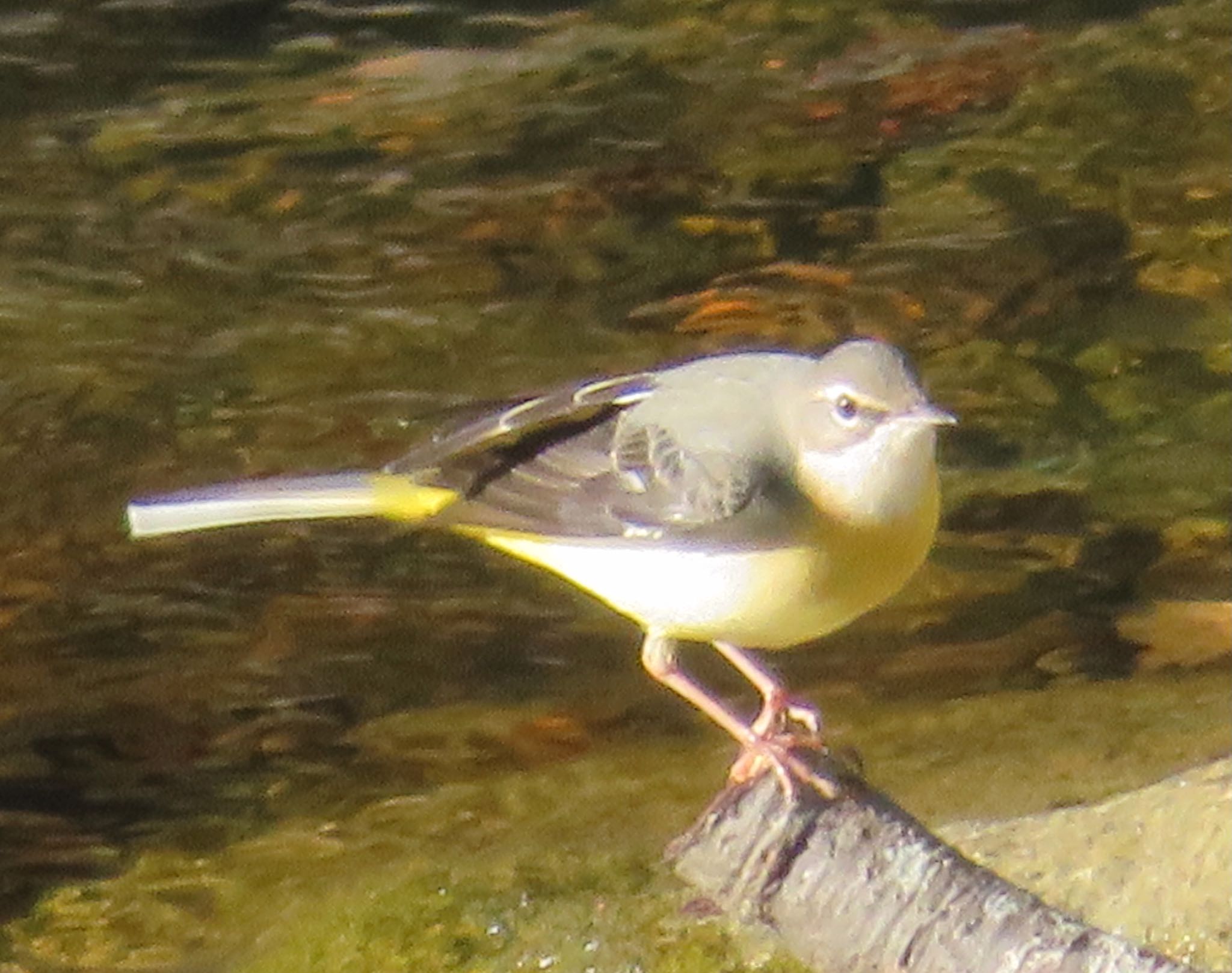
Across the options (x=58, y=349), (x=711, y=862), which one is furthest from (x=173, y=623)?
(x=711, y=862)

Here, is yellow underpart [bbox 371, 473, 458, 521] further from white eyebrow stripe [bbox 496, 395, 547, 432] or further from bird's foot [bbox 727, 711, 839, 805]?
bird's foot [bbox 727, 711, 839, 805]

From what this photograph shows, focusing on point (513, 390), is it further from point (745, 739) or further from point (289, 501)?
point (745, 739)

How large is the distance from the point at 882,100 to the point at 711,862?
22.3 feet

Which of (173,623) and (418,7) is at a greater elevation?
(418,7)

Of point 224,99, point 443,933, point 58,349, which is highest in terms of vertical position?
point 224,99

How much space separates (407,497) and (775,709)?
0.96 metres

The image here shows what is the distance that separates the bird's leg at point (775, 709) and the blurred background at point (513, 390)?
0.70 m

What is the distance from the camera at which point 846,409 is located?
13.8ft

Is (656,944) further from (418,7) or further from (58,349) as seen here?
(418,7)

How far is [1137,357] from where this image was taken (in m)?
8.35

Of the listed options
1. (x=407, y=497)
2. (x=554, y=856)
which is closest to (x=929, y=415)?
(x=407, y=497)

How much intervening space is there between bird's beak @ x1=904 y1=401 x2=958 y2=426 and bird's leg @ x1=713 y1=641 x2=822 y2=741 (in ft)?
2.33

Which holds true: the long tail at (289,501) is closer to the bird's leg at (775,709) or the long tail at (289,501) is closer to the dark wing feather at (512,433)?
the dark wing feather at (512,433)

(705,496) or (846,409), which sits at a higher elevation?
(846,409)
